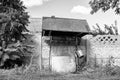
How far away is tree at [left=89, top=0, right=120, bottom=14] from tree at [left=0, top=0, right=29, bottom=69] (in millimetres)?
4066

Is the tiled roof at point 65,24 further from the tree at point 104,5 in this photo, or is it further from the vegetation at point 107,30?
the vegetation at point 107,30

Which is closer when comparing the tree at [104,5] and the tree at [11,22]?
the tree at [104,5]

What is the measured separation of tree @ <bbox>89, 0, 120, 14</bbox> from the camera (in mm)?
7785

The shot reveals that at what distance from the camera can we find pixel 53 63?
404 inches

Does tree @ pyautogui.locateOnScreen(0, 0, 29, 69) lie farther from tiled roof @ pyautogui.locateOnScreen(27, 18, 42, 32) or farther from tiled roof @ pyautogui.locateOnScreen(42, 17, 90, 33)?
tiled roof @ pyautogui.locateOnScreen(42, 17, 90, 33)

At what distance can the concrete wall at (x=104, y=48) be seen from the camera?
451 inches

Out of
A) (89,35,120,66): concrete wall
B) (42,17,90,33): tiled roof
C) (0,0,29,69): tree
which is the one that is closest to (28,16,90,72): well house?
(42,17,90,33): tiled roof

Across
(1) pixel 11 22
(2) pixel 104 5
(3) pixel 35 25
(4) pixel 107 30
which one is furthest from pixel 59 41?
(4) pixel 107 30

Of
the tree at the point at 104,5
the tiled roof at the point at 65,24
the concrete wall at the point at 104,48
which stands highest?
the tree at the point at 104,5

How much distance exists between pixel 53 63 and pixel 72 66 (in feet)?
3.95

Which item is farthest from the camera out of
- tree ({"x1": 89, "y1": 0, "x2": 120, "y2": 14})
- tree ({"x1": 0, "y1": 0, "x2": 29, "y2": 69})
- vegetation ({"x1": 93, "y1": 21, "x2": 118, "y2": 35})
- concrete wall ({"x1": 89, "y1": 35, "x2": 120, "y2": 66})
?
vegetation ({"x1": 93, "y1": 21, "x2": 118, "y2": 35})

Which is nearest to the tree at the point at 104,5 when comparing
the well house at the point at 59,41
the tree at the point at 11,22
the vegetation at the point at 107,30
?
the well house at the point at 59,41

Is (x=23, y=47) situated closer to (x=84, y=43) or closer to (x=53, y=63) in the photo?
(x=53, y=63)

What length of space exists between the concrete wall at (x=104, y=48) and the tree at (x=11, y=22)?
5014mm
